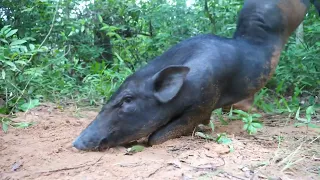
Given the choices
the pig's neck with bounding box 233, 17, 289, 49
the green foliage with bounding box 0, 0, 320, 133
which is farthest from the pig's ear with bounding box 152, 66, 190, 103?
the green foliage with bounding box 0, 0, 320, 133

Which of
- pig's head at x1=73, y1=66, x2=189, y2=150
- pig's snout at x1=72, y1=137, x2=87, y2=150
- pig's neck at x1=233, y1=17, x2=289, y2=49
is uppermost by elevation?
pig's neck at x1=233, y1=17, x2=289, y2=49

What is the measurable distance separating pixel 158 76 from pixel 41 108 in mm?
1585

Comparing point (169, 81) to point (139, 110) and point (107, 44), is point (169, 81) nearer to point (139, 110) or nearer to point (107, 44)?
point (139, 110)

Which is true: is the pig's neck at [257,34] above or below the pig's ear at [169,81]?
above

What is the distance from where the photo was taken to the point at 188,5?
621 centimetres

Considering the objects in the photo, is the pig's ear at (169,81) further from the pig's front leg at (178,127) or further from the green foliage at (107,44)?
the green foliage at (107,44)

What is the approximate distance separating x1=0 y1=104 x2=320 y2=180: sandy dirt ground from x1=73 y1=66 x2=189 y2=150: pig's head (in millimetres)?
119

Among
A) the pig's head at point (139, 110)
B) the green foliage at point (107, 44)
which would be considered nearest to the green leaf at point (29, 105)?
the green foliage at point (107, 44)

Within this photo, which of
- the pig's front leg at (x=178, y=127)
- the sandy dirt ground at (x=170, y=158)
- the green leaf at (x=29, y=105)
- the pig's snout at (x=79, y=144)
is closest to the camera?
the sandy dirt ground at (x=170, y=158)

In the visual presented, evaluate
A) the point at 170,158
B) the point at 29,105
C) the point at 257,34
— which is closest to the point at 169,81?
the point at 170,158

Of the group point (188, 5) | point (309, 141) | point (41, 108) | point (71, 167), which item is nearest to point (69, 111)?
point (41, 108)

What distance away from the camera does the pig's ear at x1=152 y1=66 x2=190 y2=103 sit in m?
2.88

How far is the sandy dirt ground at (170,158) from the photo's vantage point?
2.23 meters

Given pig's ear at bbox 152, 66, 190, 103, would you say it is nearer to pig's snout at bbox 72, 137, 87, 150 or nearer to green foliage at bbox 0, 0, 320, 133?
pig's snout at bbox 72, 137, 87, 150
